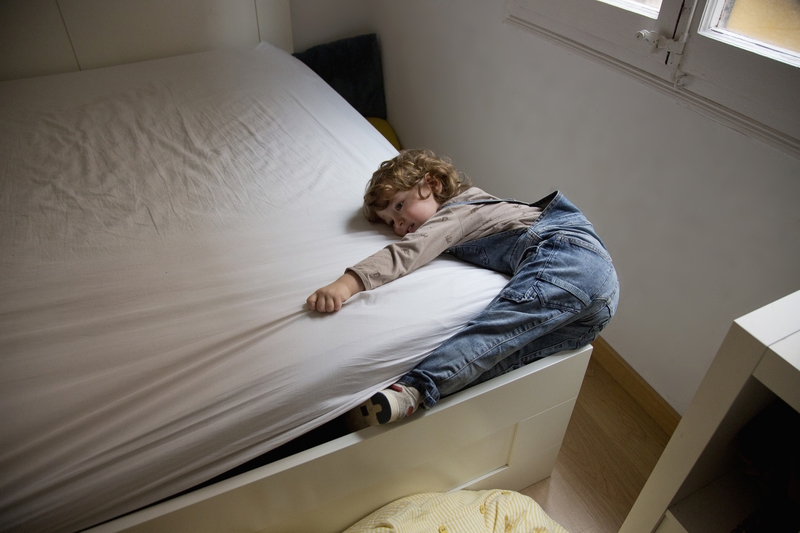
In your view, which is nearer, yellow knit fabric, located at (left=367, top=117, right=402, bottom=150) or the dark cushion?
the dark cushion

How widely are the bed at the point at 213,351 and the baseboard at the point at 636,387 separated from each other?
1.22ft

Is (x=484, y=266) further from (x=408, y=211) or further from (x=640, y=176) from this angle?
(x=640, y=176)

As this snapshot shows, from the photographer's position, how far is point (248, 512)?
2.69 feet

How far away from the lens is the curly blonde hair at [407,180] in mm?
1118

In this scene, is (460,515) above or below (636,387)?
above

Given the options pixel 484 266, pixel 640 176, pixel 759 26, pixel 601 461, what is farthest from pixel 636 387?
pixel 759 26

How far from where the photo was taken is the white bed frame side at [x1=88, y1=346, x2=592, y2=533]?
2.56 feet

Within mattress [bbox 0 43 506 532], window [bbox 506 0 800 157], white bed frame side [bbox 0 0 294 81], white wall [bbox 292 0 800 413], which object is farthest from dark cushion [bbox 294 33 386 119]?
window [bbox 506 0 800 157]

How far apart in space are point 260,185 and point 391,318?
22.5 inches

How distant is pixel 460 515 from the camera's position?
98 centimetres

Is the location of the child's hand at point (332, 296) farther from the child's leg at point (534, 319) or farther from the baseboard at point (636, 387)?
the baseboard at point (636, 387)

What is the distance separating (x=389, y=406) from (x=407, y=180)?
0.51 metres

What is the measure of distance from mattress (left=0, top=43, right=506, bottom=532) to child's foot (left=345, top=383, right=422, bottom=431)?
0.03 meters

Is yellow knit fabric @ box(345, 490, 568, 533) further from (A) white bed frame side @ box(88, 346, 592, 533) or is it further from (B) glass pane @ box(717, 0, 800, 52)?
(B) glass pane @ box(717, 0, 800, 52)
